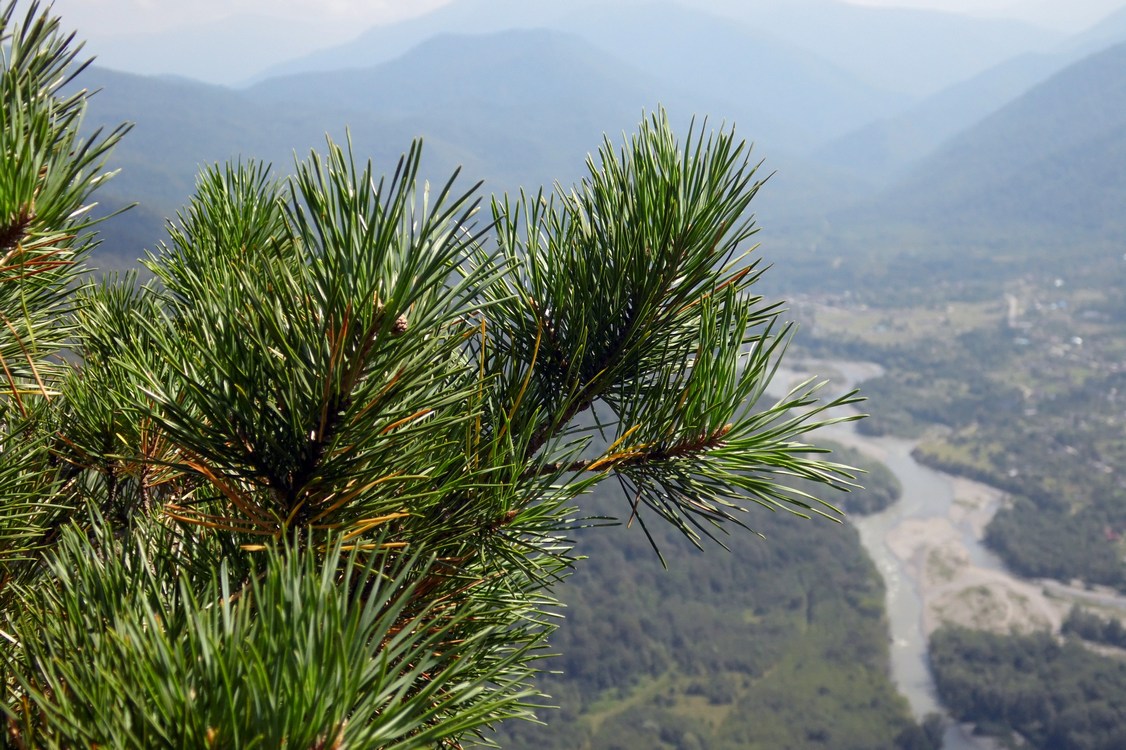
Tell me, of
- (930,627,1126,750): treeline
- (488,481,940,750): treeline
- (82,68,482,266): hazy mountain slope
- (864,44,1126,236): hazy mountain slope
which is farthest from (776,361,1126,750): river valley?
(82,68,482,266): hazy mountain slope

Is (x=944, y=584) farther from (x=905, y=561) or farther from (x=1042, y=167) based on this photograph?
(x=1042, y=167)

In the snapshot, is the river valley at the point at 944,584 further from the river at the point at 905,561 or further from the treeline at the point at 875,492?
the treeline at the point at 875,492

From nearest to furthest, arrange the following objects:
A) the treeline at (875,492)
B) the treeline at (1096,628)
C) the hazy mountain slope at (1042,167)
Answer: the treeline at (1096,628), the treeline at (875,492), the hazy mountain slope at (1042,167)

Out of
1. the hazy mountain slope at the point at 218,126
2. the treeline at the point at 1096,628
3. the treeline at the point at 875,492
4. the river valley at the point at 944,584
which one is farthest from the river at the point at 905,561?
the hazy mountain slope at the point at 218,126

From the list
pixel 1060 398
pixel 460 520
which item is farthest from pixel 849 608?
pixel 460 520

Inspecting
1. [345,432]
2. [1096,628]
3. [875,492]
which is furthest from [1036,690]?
[345,432]

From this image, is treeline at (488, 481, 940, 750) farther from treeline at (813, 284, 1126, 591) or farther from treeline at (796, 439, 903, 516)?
treeline at (813, 284, 1126, 591)

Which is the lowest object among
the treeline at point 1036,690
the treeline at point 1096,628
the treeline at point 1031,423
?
the treeline at point 1036,690
